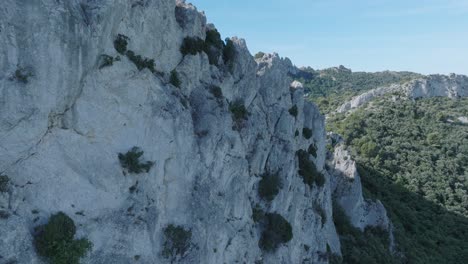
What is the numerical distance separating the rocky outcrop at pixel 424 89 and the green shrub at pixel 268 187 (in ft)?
270

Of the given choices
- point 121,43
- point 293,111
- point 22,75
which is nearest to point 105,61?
point 121,43

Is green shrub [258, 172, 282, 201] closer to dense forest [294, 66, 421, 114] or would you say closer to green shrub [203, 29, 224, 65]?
green shrub [203, 29, 224, 65]

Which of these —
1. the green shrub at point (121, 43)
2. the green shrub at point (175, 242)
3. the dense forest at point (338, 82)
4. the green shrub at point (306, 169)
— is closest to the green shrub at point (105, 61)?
the green shrub at point (121, 43)

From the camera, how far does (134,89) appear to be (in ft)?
79.4

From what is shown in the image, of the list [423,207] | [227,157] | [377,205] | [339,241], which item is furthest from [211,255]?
[423,207]

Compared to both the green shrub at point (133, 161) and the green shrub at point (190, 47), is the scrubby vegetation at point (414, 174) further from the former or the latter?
the green shrub at point (133, 161)

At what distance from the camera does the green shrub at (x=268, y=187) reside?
113ft

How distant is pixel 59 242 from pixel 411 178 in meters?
69.2

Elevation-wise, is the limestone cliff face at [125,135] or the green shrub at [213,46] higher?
the green shrub at [213,46]

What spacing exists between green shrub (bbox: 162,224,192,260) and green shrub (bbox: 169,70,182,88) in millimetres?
9408

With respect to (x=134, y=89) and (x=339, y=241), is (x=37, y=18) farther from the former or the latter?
(x=339, y=241)

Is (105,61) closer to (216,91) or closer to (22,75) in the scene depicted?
(22,75)

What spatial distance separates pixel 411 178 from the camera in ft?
246

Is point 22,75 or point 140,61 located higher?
point 140,61
